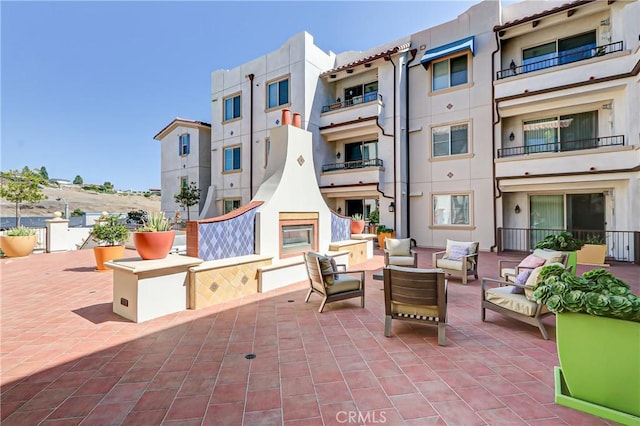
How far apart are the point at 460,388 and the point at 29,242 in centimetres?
1462

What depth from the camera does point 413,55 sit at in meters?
14.0

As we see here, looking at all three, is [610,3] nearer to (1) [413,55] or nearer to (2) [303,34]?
(1) [413,55]

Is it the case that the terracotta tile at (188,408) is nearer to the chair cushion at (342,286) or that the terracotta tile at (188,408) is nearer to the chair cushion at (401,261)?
the chair cushion at (342,286)

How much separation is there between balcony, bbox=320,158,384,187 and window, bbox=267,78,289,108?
14.6ft

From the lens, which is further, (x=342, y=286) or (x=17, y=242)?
(x=17, y=242)

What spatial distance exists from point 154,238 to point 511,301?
19.8 feet

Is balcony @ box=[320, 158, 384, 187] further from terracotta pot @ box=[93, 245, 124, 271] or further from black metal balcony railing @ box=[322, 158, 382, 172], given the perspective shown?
terracotta pot @ box=[93, 245, 124, 271]

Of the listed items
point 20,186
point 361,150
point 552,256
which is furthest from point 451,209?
point 20,186

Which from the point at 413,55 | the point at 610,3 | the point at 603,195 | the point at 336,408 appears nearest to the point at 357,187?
the point at 413,55

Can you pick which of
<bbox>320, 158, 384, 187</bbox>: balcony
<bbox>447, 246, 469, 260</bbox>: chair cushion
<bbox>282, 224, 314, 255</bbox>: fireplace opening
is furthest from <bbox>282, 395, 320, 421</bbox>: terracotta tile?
<bbox>320, 158, 384, 187</bbox>: balcony

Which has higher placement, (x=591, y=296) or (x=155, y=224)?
(x=155, y=224)

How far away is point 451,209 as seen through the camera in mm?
13195

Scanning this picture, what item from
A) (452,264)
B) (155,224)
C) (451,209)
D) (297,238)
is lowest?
(452,264)

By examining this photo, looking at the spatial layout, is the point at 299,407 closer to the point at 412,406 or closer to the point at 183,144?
the point at 412,406
